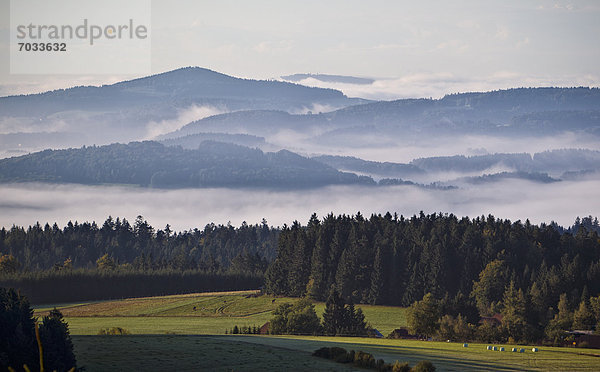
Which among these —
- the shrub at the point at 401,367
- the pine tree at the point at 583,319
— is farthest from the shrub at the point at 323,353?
the pine tree at the point at 583,319

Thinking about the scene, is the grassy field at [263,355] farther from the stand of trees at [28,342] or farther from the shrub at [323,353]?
the stand of trees at [28,342]

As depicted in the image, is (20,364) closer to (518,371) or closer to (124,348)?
(124,348)

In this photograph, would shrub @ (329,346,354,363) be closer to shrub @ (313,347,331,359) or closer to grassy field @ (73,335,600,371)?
shrub @ (313,347,331,359)

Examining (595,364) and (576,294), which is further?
(576,294)

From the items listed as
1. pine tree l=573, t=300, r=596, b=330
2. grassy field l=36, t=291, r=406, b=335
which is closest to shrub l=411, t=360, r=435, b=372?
grassy field l=36, t=291, r=406, b=335

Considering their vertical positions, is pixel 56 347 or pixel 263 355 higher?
pixel 56 347

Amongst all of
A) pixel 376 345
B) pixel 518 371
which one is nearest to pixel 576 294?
pixel 376 345

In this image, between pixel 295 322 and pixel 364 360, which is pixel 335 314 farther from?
pixel 364 360

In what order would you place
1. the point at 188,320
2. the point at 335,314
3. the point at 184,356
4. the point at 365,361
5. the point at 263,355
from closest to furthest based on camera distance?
the point at 184,356 → the point at 365,361 → the point at 263,355 → the point at 335,314 → the point at 188,320

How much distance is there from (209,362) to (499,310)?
108 meters

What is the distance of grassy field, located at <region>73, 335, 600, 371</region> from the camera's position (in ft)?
304

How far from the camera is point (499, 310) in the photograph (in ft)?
627

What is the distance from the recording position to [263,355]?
333 feet

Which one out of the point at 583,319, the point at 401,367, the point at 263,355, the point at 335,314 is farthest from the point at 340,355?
the point at 583,319
